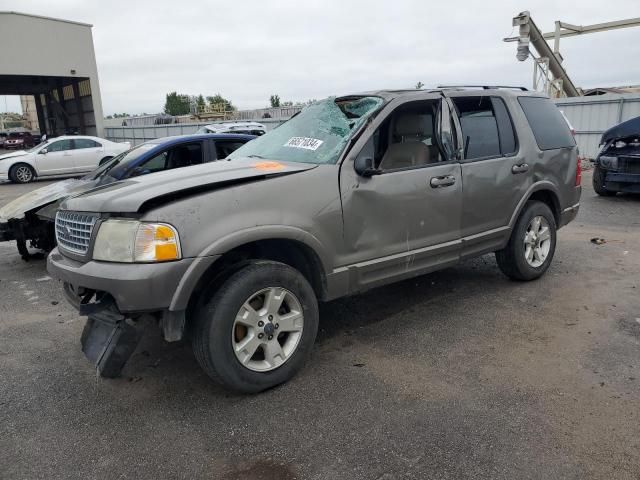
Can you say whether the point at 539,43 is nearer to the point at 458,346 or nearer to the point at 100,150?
the point at 100,150

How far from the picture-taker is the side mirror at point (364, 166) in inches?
139

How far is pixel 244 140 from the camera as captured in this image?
283 inches

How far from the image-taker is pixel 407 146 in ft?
13.6

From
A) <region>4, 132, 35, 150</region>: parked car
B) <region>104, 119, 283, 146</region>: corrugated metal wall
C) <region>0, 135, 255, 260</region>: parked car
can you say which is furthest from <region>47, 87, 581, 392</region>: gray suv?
<region>4, 132, 35, 150</region>: parked car

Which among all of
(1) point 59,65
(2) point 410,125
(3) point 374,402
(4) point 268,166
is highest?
(1) point 59,65

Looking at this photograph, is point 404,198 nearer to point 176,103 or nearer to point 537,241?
point 537,241

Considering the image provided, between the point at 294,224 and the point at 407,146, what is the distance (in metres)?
1.47

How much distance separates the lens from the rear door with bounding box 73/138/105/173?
16.8 meters

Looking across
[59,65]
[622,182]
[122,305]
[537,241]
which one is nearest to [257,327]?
[122,305]

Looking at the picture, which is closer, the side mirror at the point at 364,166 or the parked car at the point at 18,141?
the side mirror at the point at 364,166

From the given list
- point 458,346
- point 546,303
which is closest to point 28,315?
point 458,346

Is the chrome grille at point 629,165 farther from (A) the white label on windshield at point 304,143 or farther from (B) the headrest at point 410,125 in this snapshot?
(A) the white label on windshield at point 304,143

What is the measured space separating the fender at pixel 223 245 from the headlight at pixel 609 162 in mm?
8299

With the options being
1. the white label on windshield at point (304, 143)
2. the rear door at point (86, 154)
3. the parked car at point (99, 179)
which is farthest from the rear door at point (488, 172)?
the rear door at point (86, 154)
